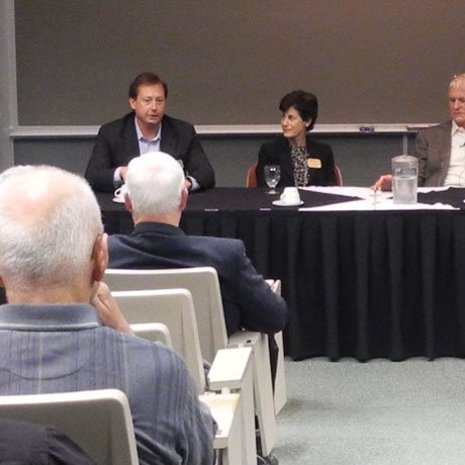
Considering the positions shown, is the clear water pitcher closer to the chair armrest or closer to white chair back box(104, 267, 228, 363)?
white chair back box(104, 267, 228, 363)

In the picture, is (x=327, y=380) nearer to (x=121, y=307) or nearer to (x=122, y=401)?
(x=121, y=307)

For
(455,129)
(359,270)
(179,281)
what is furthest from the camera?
(455,129)

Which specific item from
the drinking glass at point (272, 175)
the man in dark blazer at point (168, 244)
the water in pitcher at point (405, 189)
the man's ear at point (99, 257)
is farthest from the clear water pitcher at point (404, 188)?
the man's ear at point (99, 257)

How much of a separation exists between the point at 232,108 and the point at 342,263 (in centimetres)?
261

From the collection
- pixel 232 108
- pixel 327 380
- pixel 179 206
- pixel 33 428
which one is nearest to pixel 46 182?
pixel 33 428

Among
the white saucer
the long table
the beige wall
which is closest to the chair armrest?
the long table

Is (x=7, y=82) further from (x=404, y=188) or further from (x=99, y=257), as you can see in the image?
(x=99, y=257)

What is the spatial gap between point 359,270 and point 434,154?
1275 mm

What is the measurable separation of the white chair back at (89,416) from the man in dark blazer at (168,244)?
63.1 inches

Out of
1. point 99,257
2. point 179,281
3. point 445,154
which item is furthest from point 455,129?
point 99,257

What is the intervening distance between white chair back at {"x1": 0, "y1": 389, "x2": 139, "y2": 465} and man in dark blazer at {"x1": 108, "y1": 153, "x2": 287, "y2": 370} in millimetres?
1602

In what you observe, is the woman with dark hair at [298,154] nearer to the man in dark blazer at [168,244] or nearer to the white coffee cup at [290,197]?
the white coffee cup at [290,197]

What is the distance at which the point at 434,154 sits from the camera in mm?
5957

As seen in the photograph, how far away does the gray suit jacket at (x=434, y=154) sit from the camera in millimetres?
5949
